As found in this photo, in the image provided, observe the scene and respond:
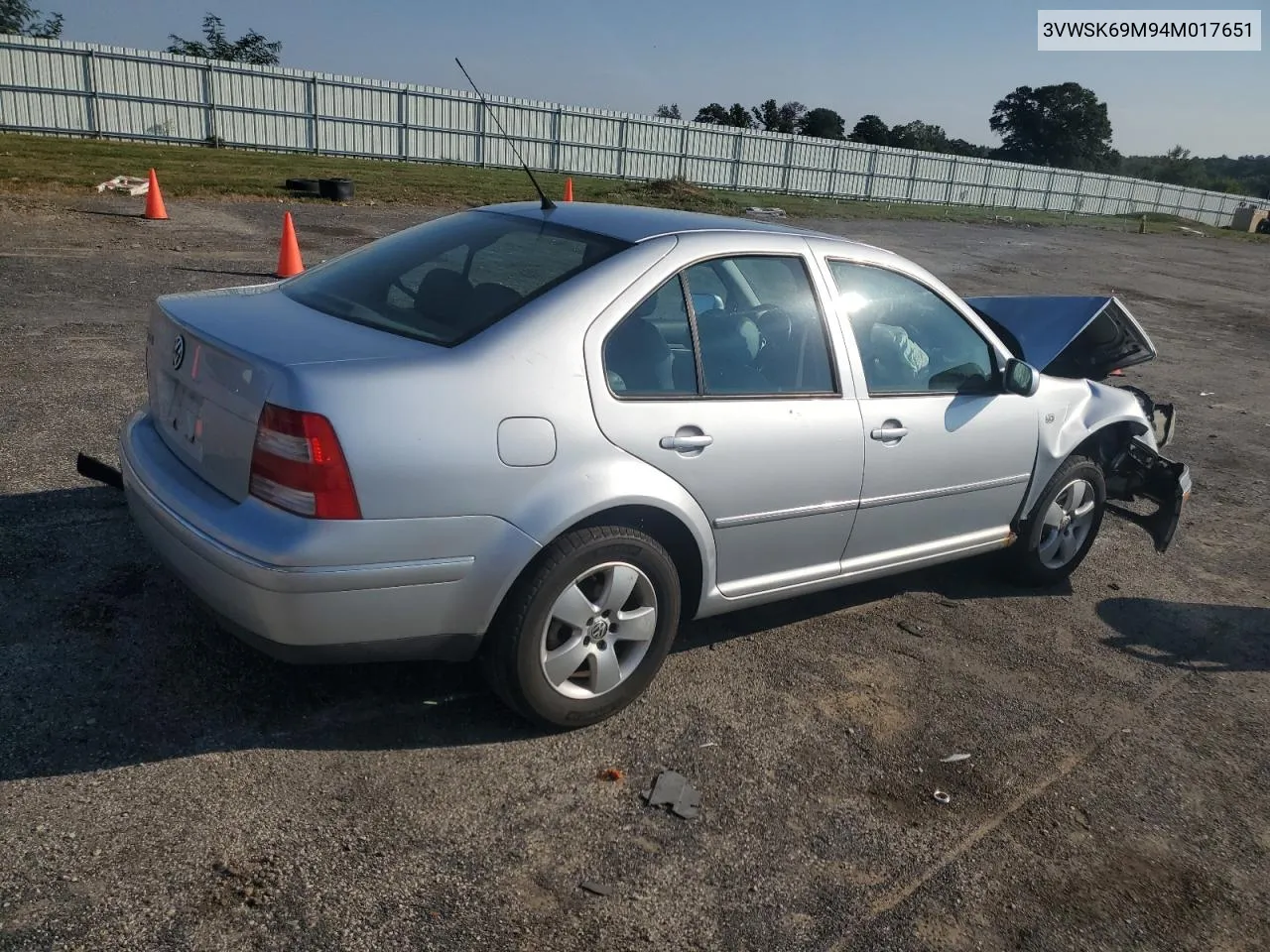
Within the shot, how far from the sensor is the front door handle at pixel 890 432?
13.6ft

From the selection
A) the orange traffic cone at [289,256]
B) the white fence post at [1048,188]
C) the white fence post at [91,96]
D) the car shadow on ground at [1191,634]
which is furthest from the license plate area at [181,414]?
the white fence post at [1048,188]

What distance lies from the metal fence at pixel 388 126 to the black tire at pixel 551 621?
23957mm

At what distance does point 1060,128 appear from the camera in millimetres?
88938

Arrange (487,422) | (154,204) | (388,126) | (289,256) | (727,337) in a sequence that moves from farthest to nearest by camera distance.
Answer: (388,126), (154,204), (289,256), (727,337), (487,422)

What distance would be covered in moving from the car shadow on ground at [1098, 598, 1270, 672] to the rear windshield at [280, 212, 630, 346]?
313 cm

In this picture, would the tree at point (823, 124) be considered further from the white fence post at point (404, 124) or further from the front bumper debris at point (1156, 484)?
the front bumper debris at point (1156, 484)

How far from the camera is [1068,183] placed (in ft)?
157

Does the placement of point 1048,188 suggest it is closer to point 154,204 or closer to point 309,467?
point 154,204

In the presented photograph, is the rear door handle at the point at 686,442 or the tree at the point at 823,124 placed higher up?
the tree at the point at 823,124

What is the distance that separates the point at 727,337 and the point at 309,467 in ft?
5.38

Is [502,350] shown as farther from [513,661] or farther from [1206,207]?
[1206,207]

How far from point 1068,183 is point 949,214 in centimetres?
1541

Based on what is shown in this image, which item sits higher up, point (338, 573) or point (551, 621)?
point (338, 573)

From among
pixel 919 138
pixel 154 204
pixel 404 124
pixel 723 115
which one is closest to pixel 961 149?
pixel 919 138
